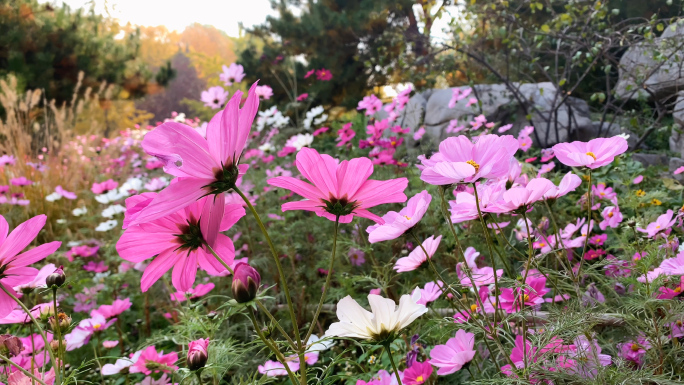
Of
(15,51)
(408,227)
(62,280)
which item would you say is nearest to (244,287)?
(408,227)

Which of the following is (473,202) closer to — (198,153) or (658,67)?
(198,153)

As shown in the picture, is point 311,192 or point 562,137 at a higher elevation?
point 311,192

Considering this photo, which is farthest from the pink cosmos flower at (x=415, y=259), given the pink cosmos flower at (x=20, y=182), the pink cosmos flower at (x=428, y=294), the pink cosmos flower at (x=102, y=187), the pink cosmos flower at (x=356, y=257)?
the pink cosmos flower at (x=20, y=182)

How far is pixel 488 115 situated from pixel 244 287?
3790 millimetres

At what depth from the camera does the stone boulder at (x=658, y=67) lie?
7.69 feet

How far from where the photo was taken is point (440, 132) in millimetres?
4184

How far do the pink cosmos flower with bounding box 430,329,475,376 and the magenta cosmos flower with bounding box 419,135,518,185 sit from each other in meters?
0.26

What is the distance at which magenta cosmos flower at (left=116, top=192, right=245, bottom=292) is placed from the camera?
380 millimetres

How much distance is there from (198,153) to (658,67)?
2790 millimetres

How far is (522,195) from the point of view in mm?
567

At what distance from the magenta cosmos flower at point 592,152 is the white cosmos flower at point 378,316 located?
0.28m

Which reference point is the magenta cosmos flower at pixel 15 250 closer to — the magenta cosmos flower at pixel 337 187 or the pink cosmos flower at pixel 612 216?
the magenta cosmos flower at pixel 337 187

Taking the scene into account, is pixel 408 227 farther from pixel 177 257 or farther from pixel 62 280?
pixel 62 280

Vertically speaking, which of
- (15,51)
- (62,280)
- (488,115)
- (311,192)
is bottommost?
(488,115)
